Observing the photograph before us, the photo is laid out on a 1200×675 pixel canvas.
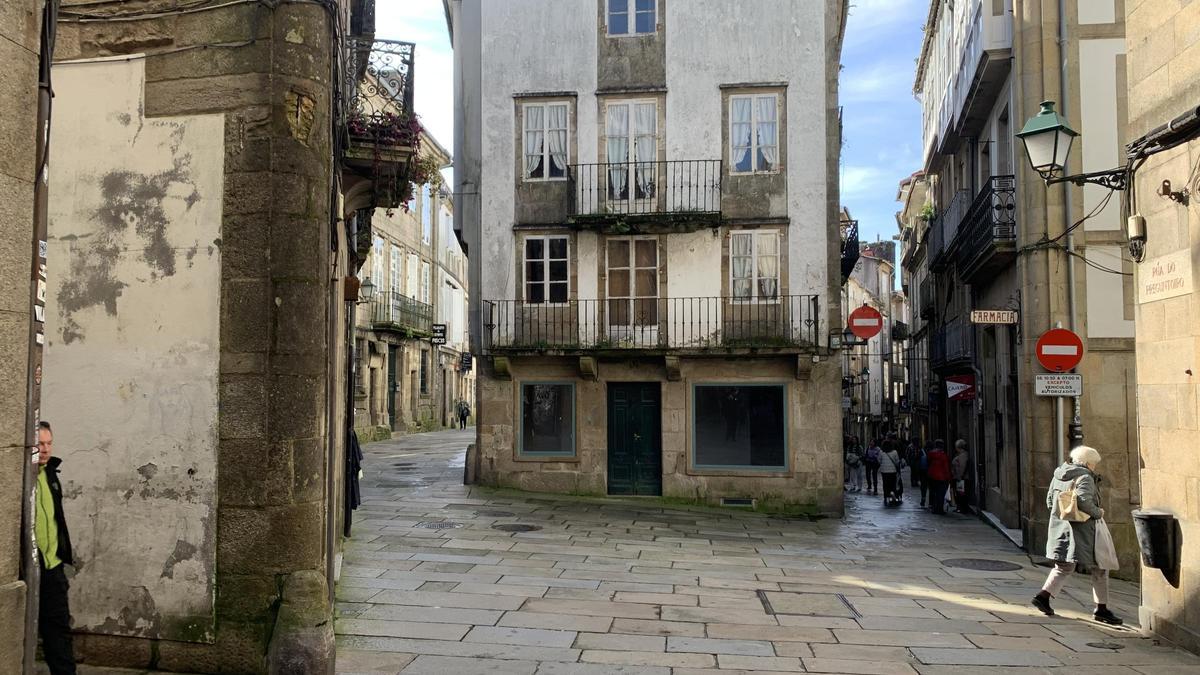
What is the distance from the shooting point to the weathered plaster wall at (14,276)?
4.63 metres

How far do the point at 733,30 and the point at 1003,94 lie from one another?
5334mm

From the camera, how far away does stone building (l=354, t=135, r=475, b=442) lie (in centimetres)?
3434

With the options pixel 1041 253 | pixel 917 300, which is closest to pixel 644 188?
pixel 1041 253

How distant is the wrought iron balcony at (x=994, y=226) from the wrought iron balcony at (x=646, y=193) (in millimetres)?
Answer: 4894

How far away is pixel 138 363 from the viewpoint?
6734mm

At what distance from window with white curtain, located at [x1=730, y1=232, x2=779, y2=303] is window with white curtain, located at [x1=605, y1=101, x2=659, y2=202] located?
2119 mm

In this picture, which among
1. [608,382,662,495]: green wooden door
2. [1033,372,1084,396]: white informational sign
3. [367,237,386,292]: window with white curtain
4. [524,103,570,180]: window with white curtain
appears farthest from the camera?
[367,237,386,292]: window with white curtain

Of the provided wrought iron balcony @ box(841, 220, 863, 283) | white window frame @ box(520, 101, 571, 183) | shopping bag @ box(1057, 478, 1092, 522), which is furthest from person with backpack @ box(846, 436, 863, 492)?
shopping bag @ box(1057, 478, 1092, 522)

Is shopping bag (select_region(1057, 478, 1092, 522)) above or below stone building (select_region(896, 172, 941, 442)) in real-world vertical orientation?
below

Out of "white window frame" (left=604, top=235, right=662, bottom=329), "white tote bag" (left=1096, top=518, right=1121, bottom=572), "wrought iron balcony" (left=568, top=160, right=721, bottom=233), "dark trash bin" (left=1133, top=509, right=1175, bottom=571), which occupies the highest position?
"wrought iron balcony" (left=568, top=160, right=721, bottom=233)

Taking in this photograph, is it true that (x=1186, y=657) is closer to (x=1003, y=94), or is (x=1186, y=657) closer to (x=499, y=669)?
(x=499, y=669)

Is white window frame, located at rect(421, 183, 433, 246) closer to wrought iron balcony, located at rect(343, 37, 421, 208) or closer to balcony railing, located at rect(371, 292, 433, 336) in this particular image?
balcony railing, located at rect(371, 292, 433, 336)

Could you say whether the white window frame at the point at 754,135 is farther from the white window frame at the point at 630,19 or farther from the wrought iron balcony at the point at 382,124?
the wrought iron balcony at the point at 382,124

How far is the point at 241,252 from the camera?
264 inches
